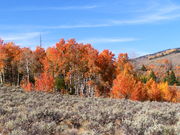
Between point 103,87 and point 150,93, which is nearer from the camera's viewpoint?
point 103,87

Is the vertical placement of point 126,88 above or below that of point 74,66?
below

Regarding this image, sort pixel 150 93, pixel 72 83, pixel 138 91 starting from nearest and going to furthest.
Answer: pixel 138 91
pixel 72 83
pixel 150 93

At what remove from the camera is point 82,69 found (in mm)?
41562

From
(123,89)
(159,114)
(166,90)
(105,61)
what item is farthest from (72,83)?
(159,114)

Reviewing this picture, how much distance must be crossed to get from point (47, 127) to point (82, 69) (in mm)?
35043

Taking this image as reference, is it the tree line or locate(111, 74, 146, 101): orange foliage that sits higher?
the tree line

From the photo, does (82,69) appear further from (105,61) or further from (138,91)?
(138,91)

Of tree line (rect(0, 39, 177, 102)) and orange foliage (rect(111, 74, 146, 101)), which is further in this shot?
tree line (rect(0, 39, 177, 102))

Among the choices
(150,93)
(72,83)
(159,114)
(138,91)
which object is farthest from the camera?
(150,93)

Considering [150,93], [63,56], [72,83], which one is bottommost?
[150,93]

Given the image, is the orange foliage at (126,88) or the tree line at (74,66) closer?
the orange foliage at (126,88)

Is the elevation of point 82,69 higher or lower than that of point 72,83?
higher

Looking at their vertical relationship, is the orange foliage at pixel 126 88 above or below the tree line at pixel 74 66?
below

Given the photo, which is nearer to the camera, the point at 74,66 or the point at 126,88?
the point at 126,88
